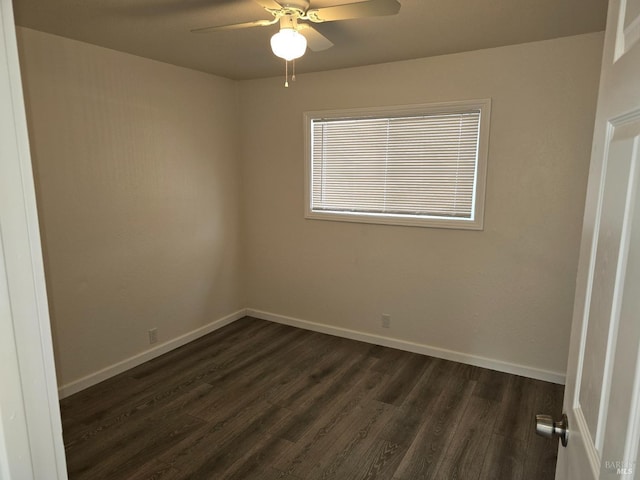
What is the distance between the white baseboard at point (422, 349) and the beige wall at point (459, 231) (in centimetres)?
4

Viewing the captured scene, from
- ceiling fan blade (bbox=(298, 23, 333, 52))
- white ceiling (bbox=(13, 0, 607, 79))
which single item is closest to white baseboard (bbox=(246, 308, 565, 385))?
white ceiling (bbox=(13, 0, 607, 79))

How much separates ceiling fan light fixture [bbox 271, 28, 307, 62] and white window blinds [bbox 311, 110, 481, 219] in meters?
1.71

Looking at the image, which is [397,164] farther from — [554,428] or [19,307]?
[19,307]

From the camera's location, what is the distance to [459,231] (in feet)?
10.7

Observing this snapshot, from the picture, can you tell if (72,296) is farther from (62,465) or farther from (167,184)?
(62,465)

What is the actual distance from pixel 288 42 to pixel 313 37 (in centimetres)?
38

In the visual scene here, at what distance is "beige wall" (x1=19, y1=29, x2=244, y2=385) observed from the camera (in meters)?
2.69

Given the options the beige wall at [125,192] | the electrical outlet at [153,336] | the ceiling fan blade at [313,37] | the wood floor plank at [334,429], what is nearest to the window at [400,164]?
the beige wall at [125,192]

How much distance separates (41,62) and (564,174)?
3.64 metres

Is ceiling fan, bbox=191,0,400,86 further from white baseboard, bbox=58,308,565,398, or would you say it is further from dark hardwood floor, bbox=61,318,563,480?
white baseboard, bbox=58,308,565,398

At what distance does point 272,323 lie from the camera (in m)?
4.33

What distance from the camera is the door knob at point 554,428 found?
36.7 inches

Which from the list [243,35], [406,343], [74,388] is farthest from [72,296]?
[406,343]

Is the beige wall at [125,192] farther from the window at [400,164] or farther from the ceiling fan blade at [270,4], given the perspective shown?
the ceiling fan blade at [270,4]
